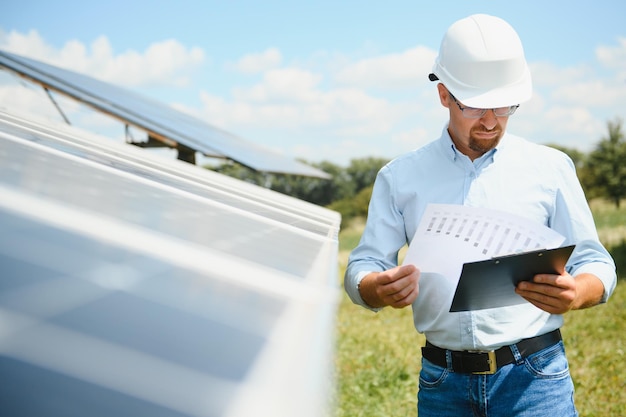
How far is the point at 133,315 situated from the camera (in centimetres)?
85

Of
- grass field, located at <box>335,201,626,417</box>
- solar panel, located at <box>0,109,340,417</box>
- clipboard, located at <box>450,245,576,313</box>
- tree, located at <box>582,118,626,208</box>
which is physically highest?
solar panel, located at <box>0,109,340,417</box>

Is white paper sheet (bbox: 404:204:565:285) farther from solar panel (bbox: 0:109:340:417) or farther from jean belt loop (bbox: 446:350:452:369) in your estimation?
solar panel (bbox: 0:109:340:417)

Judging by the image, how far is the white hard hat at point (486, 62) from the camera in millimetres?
2344

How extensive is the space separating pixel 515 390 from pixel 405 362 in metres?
4.82

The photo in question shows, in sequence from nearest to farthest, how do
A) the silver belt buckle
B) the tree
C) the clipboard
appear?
the clipboard
the silver belt buckle
the tree

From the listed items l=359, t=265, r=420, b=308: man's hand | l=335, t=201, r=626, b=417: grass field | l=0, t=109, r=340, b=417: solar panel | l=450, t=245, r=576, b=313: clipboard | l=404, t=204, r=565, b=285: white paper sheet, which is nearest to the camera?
l=0, t=109, r=340, b=417: solar panel

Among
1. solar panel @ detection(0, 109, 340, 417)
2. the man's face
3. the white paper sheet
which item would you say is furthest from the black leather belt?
solar panel @ detection(0, 109, 340, 417)

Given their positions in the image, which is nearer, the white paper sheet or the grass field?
the white paper sheet

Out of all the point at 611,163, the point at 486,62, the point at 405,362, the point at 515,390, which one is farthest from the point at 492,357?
the point at 611,163

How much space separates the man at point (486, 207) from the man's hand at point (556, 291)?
0.09 feet

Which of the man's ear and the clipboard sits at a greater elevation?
the man's ear

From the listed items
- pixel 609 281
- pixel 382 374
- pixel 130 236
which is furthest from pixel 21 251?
pixel 382 374

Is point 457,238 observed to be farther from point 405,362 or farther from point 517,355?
point 405,362

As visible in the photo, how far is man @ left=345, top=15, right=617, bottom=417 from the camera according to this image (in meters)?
2.27
